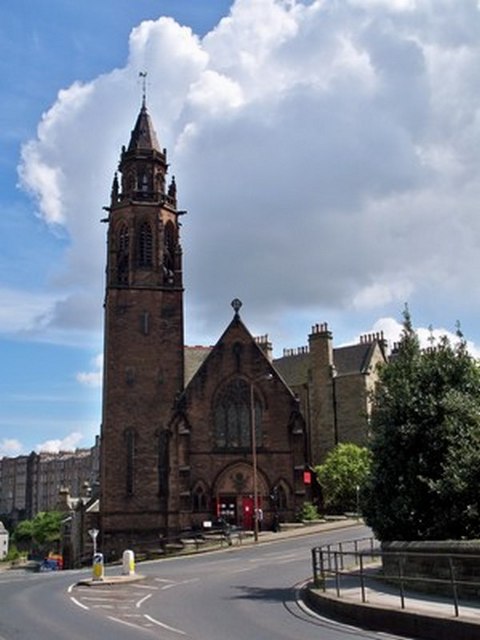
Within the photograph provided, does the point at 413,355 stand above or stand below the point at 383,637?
above

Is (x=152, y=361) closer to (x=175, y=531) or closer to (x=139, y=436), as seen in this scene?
(x=139, y=436)

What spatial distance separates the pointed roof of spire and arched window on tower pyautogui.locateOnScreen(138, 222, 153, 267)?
6.87 metres

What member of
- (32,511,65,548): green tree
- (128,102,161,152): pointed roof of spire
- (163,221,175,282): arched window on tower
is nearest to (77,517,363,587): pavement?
(163,221,175,282): arched window on tower

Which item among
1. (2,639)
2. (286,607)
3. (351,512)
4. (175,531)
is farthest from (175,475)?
(2,639)

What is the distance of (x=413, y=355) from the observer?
24750 mm

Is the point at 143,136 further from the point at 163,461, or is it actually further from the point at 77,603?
the point at 77,603

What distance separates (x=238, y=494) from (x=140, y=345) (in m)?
12.0

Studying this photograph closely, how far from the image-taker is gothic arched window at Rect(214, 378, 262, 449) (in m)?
50.4

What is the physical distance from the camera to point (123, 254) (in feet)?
177

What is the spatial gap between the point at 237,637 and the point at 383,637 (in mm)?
2417

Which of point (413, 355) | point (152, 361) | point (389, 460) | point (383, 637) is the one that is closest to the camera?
point (383, 637)

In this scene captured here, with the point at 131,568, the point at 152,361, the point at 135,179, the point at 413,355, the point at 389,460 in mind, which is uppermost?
the point at 135,179

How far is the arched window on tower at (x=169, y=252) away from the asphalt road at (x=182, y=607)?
1060 inches

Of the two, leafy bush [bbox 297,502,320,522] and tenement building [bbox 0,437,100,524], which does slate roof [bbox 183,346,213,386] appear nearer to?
leafy bush [bbox 297,502,320,522]
